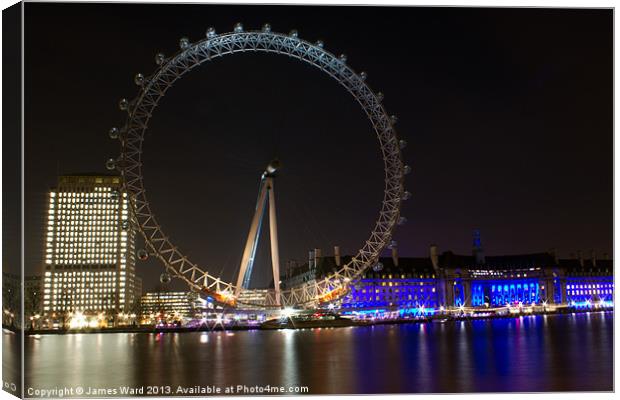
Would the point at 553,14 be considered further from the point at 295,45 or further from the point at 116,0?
the point at 295,45

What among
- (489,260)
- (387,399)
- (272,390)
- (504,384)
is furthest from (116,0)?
(489,260)

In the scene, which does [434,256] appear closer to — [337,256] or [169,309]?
[337,256]

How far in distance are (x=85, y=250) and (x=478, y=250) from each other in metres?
53.1

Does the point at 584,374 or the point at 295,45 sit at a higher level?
the point at 295,45

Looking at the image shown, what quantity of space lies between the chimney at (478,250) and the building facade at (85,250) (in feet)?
153

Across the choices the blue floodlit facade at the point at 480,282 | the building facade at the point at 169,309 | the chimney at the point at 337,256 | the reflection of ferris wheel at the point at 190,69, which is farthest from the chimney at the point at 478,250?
the reflection of ferris wheel at the point at 190,69

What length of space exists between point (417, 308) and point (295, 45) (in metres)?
63.0

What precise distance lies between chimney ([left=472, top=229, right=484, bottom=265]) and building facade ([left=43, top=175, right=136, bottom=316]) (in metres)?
46.8

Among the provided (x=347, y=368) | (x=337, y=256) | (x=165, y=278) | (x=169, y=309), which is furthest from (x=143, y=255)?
(x=169, y=309)

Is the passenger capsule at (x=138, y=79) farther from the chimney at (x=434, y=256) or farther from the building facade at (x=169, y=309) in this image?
the chimney at (x=434, y=256)

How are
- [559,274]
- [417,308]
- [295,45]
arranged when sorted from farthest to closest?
[559,274] → [417,308] → [295,45]

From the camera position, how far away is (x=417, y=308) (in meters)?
84.8

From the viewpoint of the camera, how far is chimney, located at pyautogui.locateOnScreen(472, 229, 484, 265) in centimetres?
9594

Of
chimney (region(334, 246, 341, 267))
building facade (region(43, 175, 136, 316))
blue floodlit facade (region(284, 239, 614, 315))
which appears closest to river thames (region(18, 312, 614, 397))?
building facade (region(43, 175, 136, 316))
